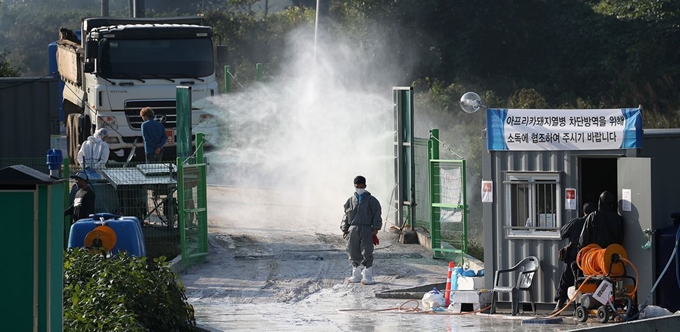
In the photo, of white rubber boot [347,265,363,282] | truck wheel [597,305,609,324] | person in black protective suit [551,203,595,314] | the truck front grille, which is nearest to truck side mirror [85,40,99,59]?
the truck front grille

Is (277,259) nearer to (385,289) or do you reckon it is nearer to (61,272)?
(385,289)

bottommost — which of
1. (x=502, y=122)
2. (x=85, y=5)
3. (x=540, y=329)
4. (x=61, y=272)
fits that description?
(x=540, y=329)

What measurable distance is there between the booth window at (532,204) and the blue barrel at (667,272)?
123 centimetres

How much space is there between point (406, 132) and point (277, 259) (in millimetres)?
3470

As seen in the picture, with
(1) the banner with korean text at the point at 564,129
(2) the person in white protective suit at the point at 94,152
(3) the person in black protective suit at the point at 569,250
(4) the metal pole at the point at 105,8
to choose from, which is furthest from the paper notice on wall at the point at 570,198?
(4) the metal pole at the point at 105,8

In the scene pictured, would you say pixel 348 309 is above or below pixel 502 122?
below

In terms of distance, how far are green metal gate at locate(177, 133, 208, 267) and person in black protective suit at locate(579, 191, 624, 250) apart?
21.3 ft

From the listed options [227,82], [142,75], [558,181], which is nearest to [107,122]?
[142,75]

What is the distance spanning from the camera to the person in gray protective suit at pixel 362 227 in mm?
16703

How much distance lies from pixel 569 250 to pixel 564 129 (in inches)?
56.4

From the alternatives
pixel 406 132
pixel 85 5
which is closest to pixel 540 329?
pixel 406 132

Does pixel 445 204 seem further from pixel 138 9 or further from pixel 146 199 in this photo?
pixel 138 9

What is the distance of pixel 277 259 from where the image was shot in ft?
61.2

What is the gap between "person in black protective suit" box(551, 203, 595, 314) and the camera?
13930mm
